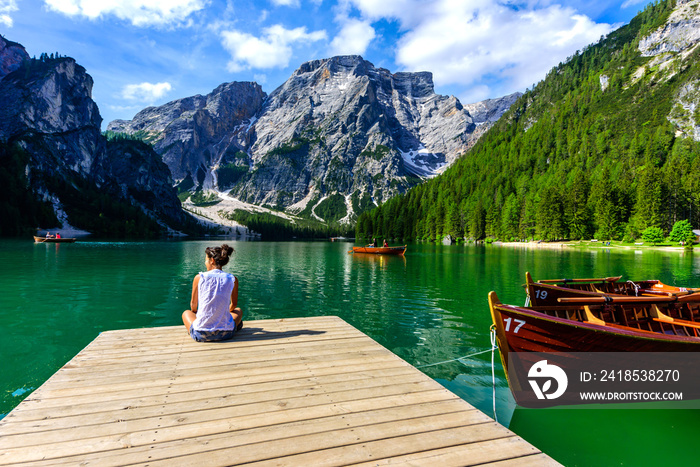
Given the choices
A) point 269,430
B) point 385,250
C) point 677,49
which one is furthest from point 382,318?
point 677,49

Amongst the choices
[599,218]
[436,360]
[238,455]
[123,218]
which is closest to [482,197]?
[599,218]

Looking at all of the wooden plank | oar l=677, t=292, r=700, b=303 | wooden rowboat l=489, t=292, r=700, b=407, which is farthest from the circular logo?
oar l=677, t=292, r=700, b=303

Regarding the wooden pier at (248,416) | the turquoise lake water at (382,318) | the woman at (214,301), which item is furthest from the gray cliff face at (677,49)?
the woman at (214,301)

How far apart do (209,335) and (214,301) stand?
1081 mm

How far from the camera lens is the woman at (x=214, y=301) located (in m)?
7.81

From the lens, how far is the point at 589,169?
13538cm

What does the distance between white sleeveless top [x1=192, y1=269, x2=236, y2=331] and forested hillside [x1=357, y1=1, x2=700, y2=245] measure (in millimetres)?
115853

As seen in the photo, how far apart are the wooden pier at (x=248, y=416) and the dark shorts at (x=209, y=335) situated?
68 centimetres

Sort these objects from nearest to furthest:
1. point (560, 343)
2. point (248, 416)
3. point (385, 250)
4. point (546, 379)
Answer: point (248, 416), point (560, 343), point (546, 379), point (385, 250)

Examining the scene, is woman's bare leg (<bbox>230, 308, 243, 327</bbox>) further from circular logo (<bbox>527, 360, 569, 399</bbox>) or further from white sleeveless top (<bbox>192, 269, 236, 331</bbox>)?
circular logo (<bbox>527, 360, 569, 399</bbox>)

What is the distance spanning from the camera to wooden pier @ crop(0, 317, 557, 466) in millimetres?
3852

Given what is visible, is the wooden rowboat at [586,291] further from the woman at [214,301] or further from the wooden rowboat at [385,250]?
the wooden rowboat at [385,250]

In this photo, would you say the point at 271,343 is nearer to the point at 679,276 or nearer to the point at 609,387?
the point at 609,387

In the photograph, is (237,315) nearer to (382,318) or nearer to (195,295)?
(195,295)
